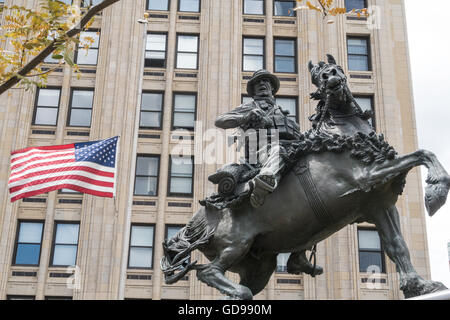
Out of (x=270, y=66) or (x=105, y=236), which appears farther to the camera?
(x=270, y=66)

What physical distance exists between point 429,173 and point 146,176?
1038 inches

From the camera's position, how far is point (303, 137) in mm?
7098

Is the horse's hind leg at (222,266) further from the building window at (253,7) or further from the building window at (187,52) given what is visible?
the building window at (253,7)

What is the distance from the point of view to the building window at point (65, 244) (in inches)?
1152

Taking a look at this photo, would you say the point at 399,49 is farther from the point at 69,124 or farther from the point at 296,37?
the point at 69,124

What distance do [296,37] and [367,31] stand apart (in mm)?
4501

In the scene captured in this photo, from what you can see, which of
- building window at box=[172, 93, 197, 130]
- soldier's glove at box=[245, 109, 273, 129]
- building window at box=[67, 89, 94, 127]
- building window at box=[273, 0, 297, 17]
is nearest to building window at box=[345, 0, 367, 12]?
building window at box=[273, 0, 297, 17]

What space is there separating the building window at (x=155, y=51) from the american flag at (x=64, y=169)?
1624 cm

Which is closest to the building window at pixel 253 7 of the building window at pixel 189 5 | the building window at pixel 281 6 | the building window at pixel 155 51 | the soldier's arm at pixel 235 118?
the building window at pixel 281 6

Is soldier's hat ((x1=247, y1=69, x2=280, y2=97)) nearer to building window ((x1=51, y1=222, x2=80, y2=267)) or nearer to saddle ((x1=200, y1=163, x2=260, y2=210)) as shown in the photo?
saddle ((x1=200, y1=163, x2=260, y2=210))

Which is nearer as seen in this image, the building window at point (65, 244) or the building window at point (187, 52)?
the building window at point (65, 244)

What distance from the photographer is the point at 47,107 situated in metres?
33.1

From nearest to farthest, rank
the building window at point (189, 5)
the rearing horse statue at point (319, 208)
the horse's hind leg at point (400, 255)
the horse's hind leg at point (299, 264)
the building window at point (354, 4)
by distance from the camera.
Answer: the horse's hind leg at point (400, 255) < the rearing horse statue at point (319, 208) < the horse's hind leg at point (299, 264) < the building window at point (354, 4) < the building window at point (189, 5)
